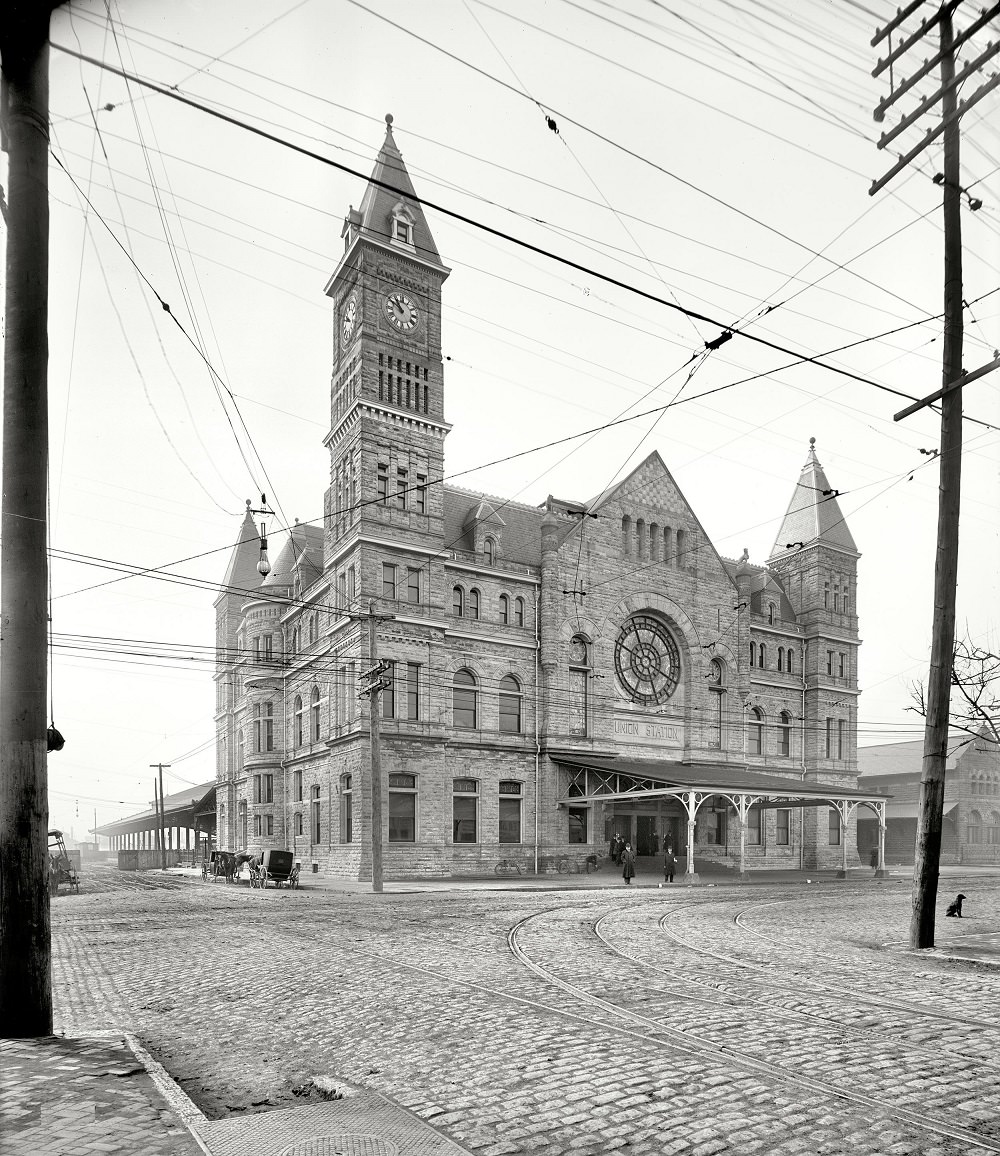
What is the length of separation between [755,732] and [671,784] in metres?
12.3

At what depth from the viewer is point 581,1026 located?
25.2ft

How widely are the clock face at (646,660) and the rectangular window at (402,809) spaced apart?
11.9 metres

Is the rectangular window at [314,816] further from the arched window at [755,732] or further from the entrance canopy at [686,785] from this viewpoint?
the arched window at [755,732]

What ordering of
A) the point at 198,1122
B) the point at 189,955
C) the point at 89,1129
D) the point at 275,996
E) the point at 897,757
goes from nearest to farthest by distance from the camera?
1. the point at 89,1129
2. the point at 198,1122
3. the point at 275,996
4. the point at 189,955
5. the point at 897,757

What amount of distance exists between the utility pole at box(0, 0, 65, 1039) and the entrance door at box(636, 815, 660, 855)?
36958 mm

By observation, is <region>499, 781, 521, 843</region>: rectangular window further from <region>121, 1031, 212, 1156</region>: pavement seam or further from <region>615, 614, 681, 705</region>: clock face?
<region>121, 1031, 212, 1156</region>: pavement seam

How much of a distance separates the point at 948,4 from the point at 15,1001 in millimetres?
13430

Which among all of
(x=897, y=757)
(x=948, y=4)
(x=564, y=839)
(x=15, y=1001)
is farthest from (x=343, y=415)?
(x=897, y=757)

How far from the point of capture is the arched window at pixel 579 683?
40.1m

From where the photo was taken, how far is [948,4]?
34.5 feet

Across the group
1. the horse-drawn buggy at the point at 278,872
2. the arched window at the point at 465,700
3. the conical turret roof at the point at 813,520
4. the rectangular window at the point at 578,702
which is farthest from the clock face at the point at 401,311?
the conical turret roof at the point at 813,520

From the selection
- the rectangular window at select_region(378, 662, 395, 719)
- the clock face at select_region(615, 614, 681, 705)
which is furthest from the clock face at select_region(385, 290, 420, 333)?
the clock face at select_region(615, 614, 681, 705)

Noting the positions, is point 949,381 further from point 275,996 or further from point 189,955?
point 189,955

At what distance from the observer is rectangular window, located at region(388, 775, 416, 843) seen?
34688 mm
